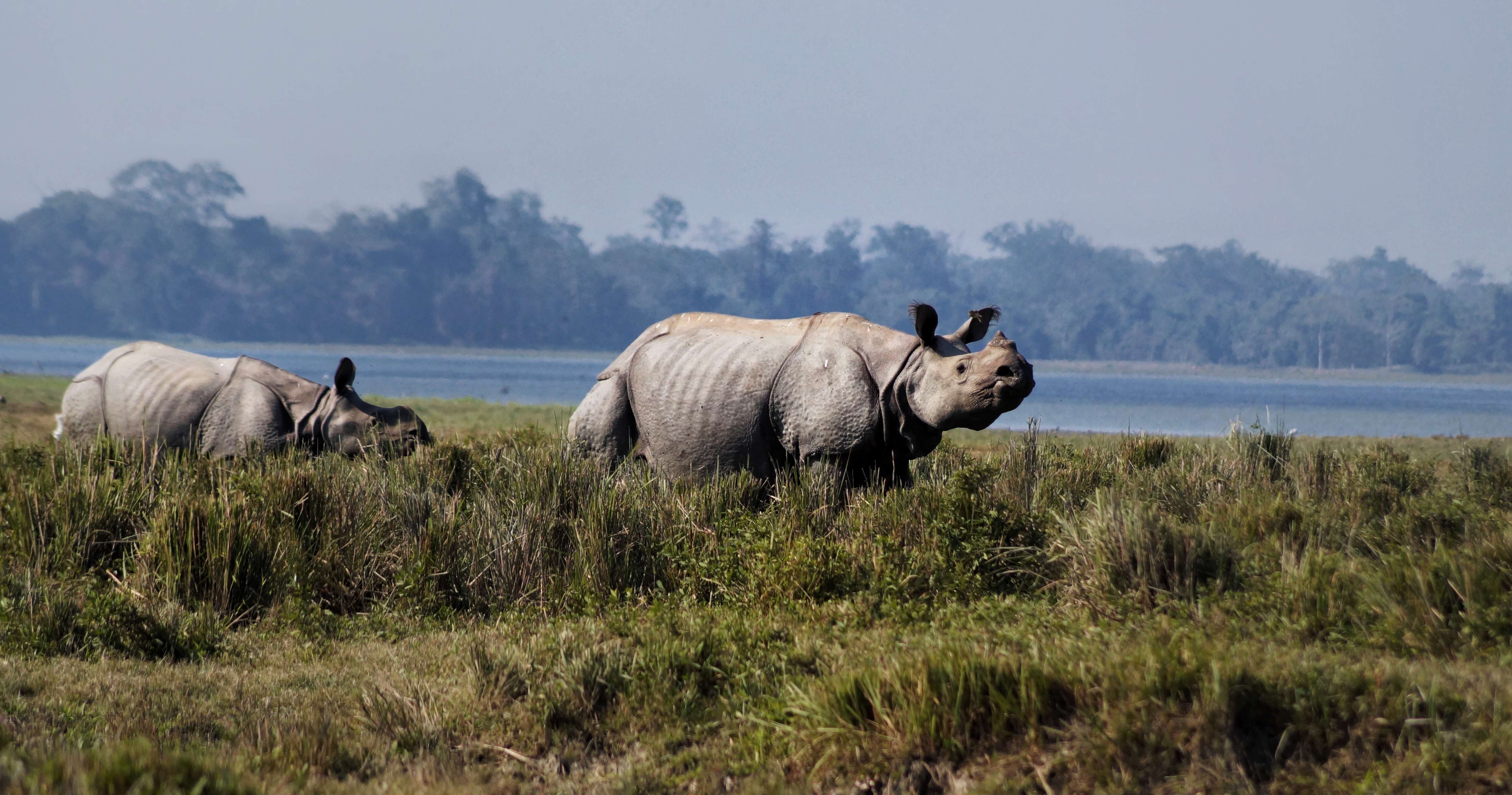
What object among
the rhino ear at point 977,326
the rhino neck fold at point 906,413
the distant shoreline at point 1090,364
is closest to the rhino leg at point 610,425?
the rhino neck fold at point 906,413

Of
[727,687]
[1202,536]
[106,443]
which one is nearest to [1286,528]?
[1202,536]

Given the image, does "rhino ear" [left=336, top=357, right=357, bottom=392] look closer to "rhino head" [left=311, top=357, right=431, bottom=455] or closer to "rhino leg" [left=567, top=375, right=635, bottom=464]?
"rhino head" [left=311, top=357, right=431, bottom=455]

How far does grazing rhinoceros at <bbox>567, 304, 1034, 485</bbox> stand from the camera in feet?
24.8

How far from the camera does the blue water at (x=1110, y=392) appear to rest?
159 ft

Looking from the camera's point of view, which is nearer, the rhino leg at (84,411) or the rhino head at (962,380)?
the rhino head at (962,380)

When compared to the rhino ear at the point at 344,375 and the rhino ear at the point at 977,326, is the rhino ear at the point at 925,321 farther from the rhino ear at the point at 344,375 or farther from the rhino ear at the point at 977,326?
the rhino ear at the point at 344,375

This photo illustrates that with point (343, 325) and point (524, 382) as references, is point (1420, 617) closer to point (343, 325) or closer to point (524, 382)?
point (524, 382)

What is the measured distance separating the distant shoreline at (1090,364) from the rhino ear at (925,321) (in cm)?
16756

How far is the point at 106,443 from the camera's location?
9.45m

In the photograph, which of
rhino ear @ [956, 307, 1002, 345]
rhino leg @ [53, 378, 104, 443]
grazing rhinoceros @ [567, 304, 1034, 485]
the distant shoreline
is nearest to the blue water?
the distant shoreline

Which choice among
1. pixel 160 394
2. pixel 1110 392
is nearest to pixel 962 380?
pixel 160 394

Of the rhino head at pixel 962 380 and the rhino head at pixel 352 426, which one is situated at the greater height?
the rhino head at pixel 962 380

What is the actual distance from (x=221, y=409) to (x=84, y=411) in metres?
1.41

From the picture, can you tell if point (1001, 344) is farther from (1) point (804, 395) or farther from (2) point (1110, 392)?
(2) point (1110, 392)
